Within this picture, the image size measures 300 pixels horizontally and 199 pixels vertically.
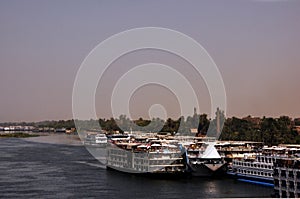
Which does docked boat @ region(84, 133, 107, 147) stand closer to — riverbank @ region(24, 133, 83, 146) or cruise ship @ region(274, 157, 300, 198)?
riverbank @ region(24, 133, 83, 146)

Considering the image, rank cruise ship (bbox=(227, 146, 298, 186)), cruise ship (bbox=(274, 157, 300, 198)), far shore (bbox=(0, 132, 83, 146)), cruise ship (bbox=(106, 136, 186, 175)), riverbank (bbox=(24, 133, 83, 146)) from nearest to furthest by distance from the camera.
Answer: cruise ship (bbox=(274, 157, 300, 198))
cruise ship (bbox=(227, 146, 298, 186))
cruise ship (bbox=(106, 136, 186, 175))
riverbank (bbox=(24, 133, 83, 146))
far shore (bbox=(0, 132, 83, 146))

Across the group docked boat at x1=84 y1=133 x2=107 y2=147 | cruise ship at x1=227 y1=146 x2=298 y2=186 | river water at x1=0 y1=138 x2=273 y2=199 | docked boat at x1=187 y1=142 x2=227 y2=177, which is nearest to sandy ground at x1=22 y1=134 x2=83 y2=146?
docked boat at x1=84 y1=133 x2=107 y2=147

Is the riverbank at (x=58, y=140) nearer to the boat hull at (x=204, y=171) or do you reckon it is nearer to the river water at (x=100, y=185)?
the river water at (x=100, y=185)

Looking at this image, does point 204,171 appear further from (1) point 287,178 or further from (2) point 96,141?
(2) point 96,141

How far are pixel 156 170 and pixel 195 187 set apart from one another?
1.46 meters

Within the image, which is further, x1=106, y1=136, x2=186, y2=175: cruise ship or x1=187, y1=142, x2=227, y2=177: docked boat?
x1=106, y1=136, x2=186, y2=175: cruise ship

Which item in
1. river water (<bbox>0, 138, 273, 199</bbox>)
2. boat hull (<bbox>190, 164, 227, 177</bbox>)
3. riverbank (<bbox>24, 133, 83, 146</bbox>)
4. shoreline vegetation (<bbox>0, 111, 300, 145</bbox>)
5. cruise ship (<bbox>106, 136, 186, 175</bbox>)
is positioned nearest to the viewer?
river water (<bbox>0, 138, 273, 199</bbox>)

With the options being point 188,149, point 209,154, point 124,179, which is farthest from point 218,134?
point 124,179

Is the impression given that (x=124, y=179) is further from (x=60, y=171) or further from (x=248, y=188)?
(x=248, y=188)

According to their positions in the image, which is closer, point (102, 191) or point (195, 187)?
point (102, 191)

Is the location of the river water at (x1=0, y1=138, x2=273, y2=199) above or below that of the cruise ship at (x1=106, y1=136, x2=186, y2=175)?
below

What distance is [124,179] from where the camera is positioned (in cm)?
789

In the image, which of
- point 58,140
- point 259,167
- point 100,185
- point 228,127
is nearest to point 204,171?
point 259,167

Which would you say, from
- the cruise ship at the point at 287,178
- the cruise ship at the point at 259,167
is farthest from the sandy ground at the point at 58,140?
the cruise ship at the point at 287,178
